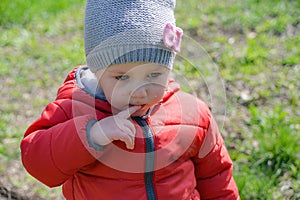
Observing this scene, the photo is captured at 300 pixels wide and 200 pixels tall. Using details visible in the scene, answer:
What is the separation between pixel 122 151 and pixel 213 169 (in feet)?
1.40

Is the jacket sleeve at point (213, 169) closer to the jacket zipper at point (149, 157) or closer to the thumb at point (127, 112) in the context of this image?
the jacket zipper at point (149, 157)

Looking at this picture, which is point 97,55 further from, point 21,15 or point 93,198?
point 21,15

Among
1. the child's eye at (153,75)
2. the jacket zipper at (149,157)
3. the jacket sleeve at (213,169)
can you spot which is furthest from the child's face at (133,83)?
the jacket sleeve at (213,169)

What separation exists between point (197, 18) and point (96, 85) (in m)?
3.13

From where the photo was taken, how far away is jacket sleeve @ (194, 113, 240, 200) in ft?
7.68

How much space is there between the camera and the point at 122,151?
2164 mm

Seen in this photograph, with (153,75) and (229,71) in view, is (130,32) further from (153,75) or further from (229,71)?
(229,71)

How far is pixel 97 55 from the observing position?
2.07 metres

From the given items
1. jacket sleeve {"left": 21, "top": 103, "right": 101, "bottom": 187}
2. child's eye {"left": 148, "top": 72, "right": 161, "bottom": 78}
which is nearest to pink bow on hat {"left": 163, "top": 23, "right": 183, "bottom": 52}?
child's eye {"left": 148, "top": 72, "right": 161, "bottom": 78}

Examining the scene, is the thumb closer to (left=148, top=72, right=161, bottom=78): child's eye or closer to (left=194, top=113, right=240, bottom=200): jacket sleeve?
(left=148, top=72, right=161, bottom=78): child's eye

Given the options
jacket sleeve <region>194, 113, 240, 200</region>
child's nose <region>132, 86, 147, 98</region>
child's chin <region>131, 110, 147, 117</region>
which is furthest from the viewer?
jacket sleeve <region>194, 113, 240, 200</region>

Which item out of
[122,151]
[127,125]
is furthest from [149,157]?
[127,125]

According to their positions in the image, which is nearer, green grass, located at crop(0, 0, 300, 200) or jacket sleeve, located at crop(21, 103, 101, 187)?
jacket sleeve, located at crop(21, 103, 101, 187)

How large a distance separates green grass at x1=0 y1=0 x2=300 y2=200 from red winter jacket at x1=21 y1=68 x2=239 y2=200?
1.83 ft
